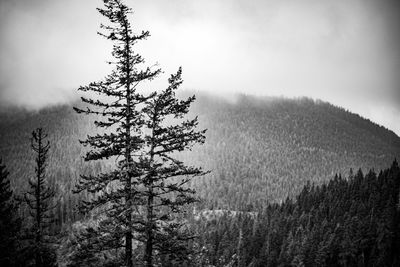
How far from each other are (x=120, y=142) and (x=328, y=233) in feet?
268

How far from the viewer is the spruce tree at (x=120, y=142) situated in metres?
10.5

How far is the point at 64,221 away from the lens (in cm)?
13662

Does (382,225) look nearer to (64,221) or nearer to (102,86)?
(102,86)

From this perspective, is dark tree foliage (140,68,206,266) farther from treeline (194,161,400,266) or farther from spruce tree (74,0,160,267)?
treeline (194,161,400,266)

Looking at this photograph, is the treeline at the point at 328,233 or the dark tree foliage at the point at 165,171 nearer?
the dark tree foliage at the point at 165,171

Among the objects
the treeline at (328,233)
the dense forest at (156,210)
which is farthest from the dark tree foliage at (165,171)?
the treeline at (328,233)

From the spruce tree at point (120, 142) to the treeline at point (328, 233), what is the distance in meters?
37.1

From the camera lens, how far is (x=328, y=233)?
79812 mm

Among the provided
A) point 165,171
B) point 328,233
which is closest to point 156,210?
point 165,171

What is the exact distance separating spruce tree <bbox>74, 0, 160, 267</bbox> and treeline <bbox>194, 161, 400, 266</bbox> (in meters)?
37.1

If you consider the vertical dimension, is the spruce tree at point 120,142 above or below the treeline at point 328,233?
above

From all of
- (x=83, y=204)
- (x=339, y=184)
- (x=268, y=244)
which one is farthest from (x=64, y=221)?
(x=83, y=204)

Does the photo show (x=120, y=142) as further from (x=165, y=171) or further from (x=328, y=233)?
(x=328, y=233)

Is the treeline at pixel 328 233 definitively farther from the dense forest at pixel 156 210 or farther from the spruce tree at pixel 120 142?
the spruce tree at pixel 120 142
